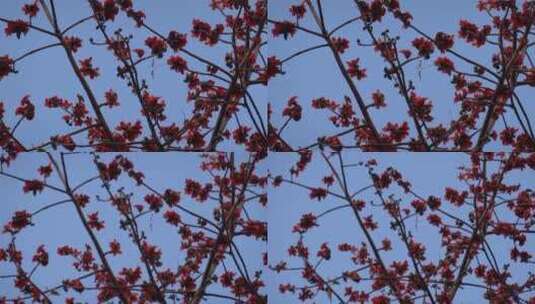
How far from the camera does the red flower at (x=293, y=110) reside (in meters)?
3.15

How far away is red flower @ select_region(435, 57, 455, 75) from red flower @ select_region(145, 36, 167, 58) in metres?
1.05

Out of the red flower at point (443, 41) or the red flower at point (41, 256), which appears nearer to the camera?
the red flower at point (41, 256)

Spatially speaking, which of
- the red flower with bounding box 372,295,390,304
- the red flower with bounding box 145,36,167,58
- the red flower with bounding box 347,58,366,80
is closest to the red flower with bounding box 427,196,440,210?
the red flower with bounding box 372,295,390,304

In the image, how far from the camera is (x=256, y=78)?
10.4 feet

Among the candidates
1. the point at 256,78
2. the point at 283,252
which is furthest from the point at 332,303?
the point at 256,78

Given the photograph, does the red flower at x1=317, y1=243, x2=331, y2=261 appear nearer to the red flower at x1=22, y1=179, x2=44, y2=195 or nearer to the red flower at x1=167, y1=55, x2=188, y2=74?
the red flower at x1=167, y1=55, x2=188, y2=74

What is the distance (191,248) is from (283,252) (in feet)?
1.16

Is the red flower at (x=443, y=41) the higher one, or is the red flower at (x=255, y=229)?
the red flower at (x=443, y=41)

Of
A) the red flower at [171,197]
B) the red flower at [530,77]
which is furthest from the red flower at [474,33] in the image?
the red flower at [171,197]

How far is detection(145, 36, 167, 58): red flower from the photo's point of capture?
3117mm

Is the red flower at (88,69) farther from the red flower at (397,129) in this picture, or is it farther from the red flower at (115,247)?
the red flower at (397,129)

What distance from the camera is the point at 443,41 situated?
10.4 feet

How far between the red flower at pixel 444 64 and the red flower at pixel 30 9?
154cm

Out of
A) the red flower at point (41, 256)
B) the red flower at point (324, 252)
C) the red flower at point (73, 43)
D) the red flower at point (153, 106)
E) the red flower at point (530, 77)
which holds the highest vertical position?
the red flower at point (73, 43)
